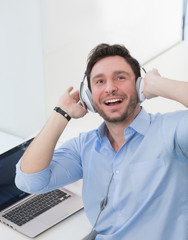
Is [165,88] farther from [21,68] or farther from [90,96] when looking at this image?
[21,68]

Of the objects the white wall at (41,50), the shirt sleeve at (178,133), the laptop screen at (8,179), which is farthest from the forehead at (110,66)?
the white wall at (41,50)

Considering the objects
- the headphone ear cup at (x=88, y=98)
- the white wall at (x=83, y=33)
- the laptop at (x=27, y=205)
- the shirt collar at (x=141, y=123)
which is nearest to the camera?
the shirt collar at (x=141, y=123)

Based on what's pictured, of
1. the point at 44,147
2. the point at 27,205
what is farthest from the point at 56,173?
the point at 27,205

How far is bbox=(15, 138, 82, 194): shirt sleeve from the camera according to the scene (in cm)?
173

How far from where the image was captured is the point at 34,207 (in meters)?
2.03

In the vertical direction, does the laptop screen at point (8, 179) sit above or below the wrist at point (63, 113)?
below

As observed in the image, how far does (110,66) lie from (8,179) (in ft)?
2.41

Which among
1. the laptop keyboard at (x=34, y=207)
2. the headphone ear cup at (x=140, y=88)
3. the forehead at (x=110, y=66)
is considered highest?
the forehead at (x=110, y=66)

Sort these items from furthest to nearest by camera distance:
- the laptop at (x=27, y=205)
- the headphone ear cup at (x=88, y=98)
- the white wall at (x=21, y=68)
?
the white wall at (x=21, y=68) → the laptop at (x=27, y=205) → the headphone ear cup at (x=88, y=98)

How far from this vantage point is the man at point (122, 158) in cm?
155

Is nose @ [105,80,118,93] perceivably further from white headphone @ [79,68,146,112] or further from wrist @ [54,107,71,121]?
wrist @ [54,107,71,121]

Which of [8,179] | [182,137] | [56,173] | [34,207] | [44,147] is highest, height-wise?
[182,137]

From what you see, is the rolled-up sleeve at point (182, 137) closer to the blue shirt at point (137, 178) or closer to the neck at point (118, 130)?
the blue shirt at point (137, 178)

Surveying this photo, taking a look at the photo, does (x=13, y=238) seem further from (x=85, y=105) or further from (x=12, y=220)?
(x=85, y=105)
